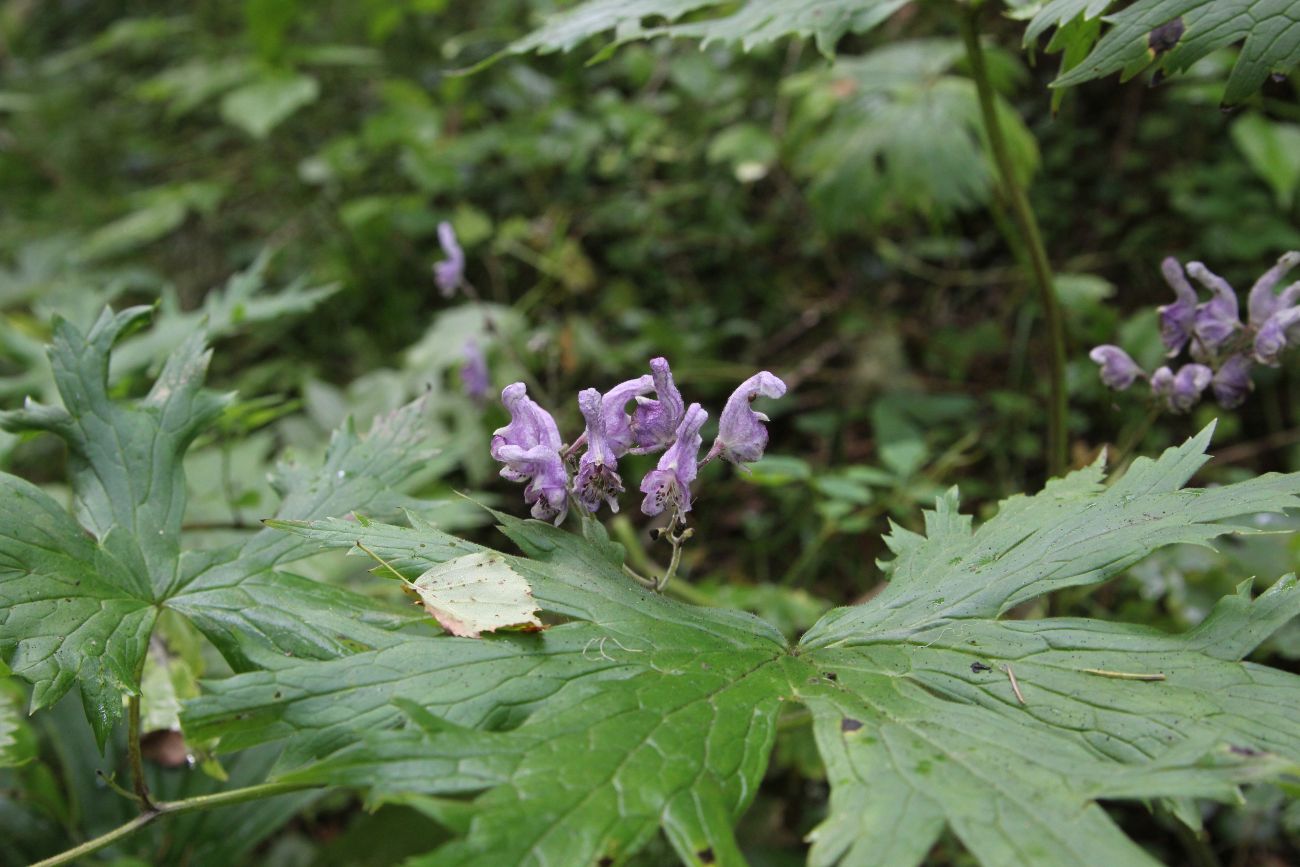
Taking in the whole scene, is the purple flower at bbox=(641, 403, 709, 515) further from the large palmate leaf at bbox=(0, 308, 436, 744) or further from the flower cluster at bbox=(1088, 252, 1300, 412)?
the flower cluster at bbox=(1088, 252, 1300, 412)

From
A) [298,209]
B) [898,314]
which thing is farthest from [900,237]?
[298,209]

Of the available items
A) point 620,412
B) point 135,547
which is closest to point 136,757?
point 135,547

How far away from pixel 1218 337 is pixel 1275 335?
0.09 meters

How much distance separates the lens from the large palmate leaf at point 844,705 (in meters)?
0.80

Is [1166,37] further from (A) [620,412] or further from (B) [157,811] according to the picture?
(B) [157,811]

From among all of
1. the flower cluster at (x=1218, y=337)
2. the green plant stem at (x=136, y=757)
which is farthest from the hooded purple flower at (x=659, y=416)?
the flower cluster at (x=1218, y=337)

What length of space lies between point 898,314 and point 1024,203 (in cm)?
205

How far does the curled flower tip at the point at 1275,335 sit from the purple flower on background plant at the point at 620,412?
103 centimetres

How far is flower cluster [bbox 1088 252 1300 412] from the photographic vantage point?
61.6 inches

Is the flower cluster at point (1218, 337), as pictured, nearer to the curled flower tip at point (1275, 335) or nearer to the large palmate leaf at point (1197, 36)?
the curled flower tip at point (1275, 335)

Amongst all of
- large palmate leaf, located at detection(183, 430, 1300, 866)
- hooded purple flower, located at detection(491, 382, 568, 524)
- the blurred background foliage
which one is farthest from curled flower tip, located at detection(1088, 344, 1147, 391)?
hooded purple flower, located at detection(491, 382, 568, 524)

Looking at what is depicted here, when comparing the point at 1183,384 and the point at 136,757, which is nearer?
the point at 136,757

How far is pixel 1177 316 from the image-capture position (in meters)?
1.62

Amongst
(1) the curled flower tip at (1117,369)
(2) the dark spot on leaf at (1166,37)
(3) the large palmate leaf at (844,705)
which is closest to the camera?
(3) the large palmate leaf at (844,705)
